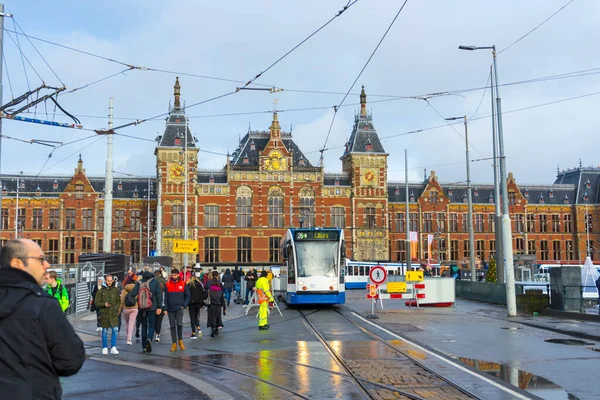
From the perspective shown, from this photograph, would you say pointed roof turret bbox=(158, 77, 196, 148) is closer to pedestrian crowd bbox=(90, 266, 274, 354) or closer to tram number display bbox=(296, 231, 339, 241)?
tram number display bbox=(296, 231, 339, 241)

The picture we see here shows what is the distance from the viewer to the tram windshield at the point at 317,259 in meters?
23.6

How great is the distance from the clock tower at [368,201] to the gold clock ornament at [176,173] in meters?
16.1

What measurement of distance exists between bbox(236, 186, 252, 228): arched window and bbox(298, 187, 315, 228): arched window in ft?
15.5

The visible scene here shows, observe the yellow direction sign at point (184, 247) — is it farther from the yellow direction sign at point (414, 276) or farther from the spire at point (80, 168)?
the spire at point (80, 168)

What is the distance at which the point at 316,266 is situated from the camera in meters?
23.7

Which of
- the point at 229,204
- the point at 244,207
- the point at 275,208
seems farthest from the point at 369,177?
the point at 229,204

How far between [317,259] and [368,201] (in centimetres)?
3892

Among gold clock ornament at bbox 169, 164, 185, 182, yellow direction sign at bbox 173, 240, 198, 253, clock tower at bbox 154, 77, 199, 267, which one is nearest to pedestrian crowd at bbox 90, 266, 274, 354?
yellow direction sign at bbox 173, 240, 198, 253

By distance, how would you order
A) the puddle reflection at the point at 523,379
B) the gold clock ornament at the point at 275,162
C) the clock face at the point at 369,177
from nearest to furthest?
1. the puddle reflection at the point at 523,379
2. the gold clock ornament at the point at 275,162
3. the clock face at the point at 369,177

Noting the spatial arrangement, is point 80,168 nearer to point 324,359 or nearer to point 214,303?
point 214,303

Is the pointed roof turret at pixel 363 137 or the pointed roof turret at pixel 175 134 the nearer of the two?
the pointed roof turret at pixel 175 134

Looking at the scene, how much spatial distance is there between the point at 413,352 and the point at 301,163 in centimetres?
5138

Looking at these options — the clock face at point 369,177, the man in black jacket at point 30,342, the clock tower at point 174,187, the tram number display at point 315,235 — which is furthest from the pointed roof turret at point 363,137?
the man in black jacket at point 30,342

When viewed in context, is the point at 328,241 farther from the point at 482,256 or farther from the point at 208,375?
the point at 482,256
